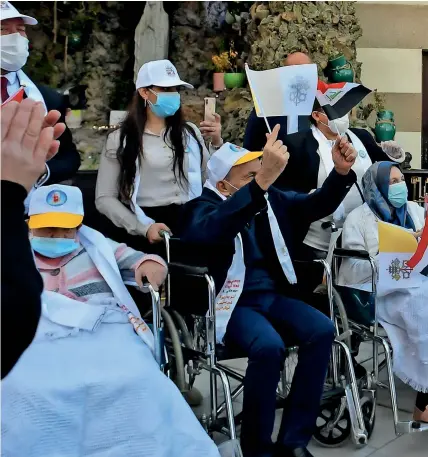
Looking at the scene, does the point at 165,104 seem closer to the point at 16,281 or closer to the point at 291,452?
the point at 291,452

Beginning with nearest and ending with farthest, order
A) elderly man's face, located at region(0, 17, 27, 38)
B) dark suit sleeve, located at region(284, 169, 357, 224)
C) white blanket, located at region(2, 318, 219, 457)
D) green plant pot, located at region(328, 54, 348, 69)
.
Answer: white blanket, located at region(2, 318, 219, 457) < elderly man's face, located at region(0, 17, 27, 38) < dark suit sleeve, located at region(284, 169, 357, 224) < green plant pot, located at region(328, 54, 348, 69)

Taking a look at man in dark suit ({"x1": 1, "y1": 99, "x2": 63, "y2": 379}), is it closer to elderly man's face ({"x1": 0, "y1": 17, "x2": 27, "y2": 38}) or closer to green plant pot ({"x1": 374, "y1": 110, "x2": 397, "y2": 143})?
elderly man's face ({"x1": 0, "y1": 17, "x2": 27, "y2": 38})

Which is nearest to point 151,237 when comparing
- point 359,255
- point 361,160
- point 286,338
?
point 286,338

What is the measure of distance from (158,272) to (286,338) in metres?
0.61

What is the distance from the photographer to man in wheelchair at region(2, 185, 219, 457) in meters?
1.99

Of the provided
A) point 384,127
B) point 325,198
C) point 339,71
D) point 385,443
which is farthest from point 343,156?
point 384,127

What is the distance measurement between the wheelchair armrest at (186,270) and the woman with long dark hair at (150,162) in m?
0.43

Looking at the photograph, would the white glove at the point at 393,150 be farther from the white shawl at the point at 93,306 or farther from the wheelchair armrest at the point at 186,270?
the white shawl at the point at 93,306

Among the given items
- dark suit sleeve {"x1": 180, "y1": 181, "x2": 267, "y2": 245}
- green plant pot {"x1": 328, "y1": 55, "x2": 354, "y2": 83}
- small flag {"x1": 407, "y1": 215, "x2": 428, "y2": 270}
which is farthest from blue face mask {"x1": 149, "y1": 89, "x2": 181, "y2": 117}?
green plant pot {"x1": 328, "y1": 55, "x2": 354, "y2": 83}

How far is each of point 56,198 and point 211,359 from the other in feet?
2.83

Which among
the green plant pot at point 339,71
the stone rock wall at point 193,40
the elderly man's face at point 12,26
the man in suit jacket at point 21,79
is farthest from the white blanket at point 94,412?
the stone rock wall at point 193,40

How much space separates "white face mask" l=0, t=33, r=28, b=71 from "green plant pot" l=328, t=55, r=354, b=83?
3.84 meters

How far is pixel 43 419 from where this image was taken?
1.98 meters

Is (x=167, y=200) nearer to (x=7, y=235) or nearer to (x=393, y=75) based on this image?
(x=7, y=235)
